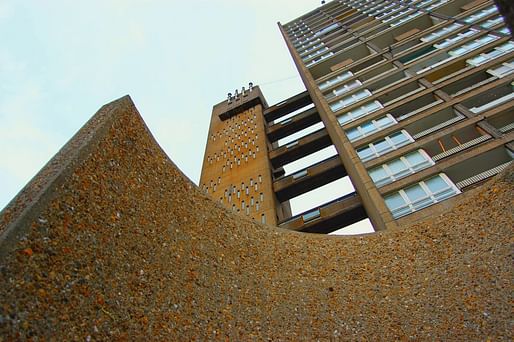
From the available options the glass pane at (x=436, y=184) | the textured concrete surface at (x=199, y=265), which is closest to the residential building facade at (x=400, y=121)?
the glass pane at (x=436, y=184)

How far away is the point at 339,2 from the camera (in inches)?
2146

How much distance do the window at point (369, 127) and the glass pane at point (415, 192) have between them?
5.37 m

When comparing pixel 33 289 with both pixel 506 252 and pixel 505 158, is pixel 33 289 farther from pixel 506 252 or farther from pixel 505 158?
pixel 505 158

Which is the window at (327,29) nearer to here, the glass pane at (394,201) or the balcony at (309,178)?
the balcony at (309,178)

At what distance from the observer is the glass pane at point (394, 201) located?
1407 centimetres

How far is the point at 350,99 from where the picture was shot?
2347 cm

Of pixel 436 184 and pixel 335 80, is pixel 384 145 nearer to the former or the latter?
pixel 436 184

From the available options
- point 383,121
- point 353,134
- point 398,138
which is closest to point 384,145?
point 398,138

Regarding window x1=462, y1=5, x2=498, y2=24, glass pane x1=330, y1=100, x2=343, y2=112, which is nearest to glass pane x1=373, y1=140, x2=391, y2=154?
glass pane x1=330, y1=100, x2=343, y2=112

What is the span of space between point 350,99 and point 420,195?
11.2 m

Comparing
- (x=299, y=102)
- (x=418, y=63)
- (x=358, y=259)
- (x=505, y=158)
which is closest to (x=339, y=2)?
(x=299, y=102)

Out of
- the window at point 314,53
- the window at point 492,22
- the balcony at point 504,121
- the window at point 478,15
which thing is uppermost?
the window at point 314,53

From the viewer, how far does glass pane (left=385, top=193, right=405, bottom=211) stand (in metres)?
14.1

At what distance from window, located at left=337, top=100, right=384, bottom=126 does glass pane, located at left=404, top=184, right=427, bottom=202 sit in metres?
7.56
